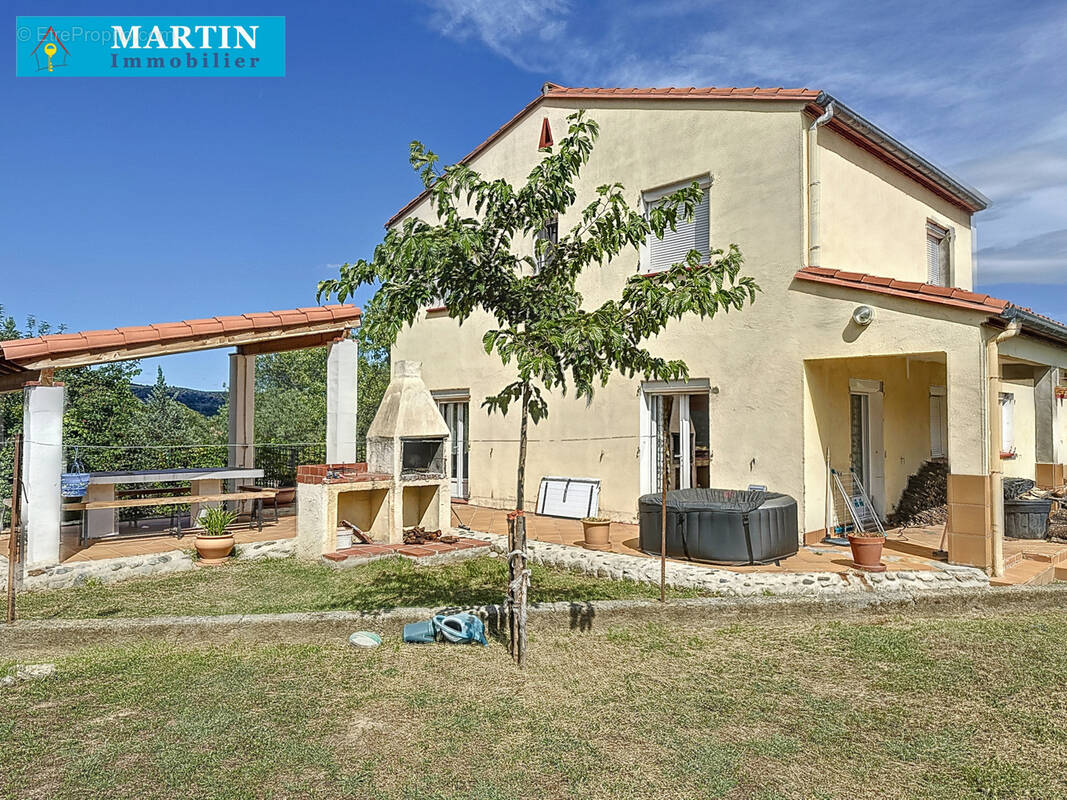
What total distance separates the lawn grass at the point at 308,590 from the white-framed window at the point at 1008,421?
40.4 feet

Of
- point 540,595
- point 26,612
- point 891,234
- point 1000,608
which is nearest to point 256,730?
point 540,595

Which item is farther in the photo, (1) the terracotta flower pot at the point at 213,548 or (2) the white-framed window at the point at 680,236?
(2) the white-framed window at the point at 680,236

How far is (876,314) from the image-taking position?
26.6ft

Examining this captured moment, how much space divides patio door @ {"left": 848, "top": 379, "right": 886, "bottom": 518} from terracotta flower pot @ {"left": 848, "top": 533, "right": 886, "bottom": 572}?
118 inches

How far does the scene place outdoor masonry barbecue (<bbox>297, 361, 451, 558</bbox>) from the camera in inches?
345

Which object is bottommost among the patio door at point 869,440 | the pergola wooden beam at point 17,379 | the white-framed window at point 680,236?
the patio door at point 869,440

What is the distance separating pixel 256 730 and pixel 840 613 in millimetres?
5140

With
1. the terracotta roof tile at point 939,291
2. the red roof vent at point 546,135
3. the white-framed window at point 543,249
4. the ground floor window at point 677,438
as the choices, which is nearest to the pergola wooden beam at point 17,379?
the white-framed window at point 543,249

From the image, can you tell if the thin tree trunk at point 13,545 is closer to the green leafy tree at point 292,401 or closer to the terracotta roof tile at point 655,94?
the green leafy tree at point 292,401

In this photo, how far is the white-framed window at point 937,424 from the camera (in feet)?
41.3

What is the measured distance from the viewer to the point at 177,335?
8.34 m

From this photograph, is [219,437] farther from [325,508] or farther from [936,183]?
[936,183]

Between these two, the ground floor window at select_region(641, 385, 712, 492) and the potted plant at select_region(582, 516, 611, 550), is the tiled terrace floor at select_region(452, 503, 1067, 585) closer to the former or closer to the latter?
the potted plant at select_region(582, 516, 611, 550)

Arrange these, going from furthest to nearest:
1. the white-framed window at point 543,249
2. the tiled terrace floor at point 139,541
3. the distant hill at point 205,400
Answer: the distant hill at point 205,400 → the tiled terrace floor at point 139,541 → the white-framed window at point 543,249
